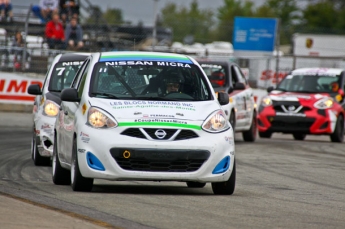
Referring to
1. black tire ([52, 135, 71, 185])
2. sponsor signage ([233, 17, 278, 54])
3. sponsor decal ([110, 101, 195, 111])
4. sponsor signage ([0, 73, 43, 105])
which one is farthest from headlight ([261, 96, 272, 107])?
sponsor signage ([233, 17, 278, 54])

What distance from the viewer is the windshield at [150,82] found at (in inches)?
404

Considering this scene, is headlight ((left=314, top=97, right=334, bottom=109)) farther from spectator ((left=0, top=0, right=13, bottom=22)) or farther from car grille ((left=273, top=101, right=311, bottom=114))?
spectator ((left=0, top=0, right=13, bottom=22))

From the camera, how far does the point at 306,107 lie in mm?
21141

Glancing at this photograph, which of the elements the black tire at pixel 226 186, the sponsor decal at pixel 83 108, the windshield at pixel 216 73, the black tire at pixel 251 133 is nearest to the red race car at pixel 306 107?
the black tire at pixel 251 133

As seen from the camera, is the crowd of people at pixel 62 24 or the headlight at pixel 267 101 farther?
the crowd of people at pixel 62 24

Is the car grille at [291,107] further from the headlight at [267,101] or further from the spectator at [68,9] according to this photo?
the spectator at [68,9]

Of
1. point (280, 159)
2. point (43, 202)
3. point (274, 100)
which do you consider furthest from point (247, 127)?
point (43, 202)

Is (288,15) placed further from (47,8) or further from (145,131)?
(145,131)

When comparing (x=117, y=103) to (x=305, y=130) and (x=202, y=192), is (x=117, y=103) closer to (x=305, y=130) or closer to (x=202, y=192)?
(x=202, y=192)

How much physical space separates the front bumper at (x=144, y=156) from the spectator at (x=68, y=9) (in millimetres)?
21560

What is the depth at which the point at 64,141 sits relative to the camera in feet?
34.7

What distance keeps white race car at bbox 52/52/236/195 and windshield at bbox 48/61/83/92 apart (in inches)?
146

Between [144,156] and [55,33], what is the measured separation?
20189 mm

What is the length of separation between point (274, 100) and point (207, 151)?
12.1 m
